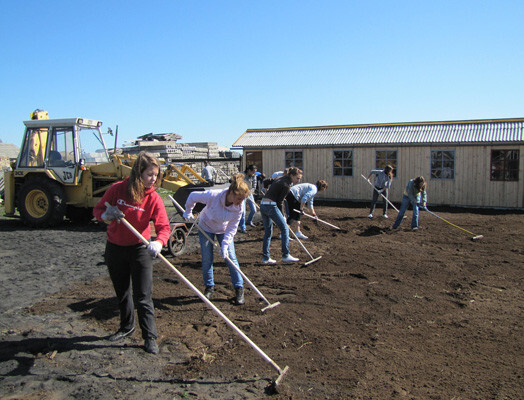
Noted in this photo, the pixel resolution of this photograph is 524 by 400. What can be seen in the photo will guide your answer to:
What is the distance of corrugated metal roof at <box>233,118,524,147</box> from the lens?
15797 mm

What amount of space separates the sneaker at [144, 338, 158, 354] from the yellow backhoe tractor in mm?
7051

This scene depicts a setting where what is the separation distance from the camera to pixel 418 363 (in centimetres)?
397

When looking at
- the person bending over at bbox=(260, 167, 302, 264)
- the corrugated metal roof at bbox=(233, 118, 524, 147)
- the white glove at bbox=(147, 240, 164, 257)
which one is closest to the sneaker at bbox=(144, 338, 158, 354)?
the white glove at bbox=(147, 240, 164, 257)

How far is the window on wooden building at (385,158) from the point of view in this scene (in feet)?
56.5

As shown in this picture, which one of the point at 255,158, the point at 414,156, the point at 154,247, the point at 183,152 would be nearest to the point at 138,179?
the point at 154,247

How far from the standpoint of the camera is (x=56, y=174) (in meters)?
11.2

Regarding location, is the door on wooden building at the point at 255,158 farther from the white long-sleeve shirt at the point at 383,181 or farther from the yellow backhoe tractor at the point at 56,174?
the yellow backhoe tractor at the point at 56,174

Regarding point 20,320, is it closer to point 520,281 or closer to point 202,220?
point 202,220

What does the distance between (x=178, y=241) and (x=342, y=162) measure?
1131cm

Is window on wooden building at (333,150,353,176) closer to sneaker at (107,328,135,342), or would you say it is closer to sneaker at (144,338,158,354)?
sneaker at (107,328,135,342)

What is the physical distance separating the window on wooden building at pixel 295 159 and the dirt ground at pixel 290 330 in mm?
10848

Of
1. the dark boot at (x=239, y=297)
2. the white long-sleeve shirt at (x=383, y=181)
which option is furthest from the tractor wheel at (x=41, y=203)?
the white long-sleeve shirt at (x=383, y=181)

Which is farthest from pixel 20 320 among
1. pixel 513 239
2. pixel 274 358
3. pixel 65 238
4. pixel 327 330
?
pixel 513 239

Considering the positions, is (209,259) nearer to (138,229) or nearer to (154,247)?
(138,229)
